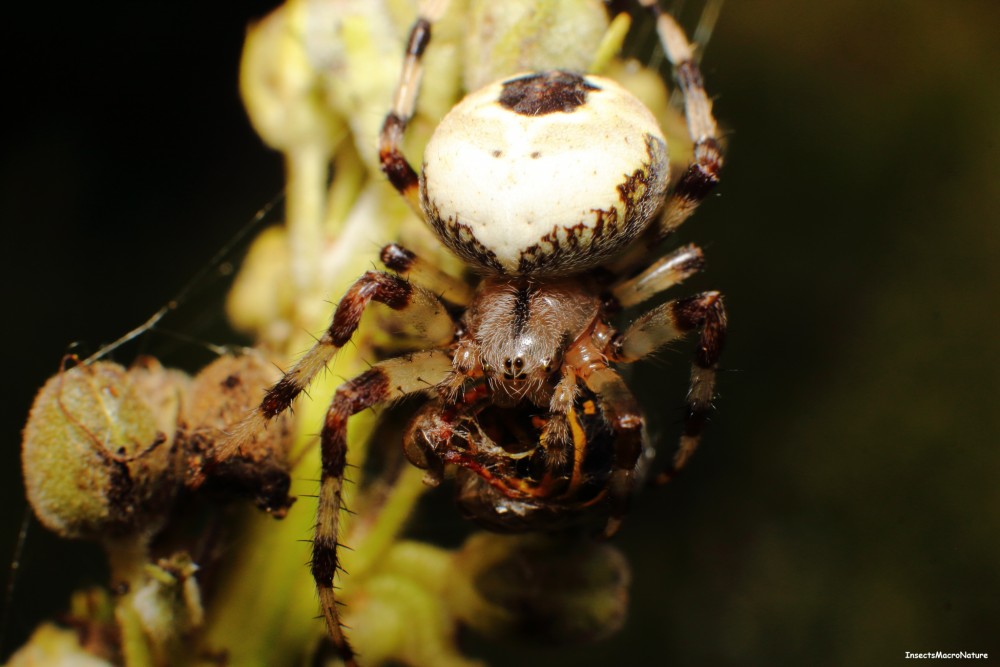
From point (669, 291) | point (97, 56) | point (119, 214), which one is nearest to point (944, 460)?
point (669, 291)

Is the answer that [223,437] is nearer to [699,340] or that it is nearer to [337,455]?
[337,455]

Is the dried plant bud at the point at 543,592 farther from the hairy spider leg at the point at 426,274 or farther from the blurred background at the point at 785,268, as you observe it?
the blurred background at the point at 785,268

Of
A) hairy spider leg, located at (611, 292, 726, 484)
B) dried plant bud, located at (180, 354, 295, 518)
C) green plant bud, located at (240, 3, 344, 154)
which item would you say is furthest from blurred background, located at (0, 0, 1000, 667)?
dried plant bud, located at (180, 354, 295, 518)

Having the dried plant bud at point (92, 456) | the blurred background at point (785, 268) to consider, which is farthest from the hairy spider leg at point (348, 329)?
the blurred background at point (785, 268)

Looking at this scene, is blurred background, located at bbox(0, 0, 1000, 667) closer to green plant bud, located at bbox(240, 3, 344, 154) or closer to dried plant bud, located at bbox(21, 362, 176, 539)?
green plant bud, located at bbox(240, 3, 344, 154)

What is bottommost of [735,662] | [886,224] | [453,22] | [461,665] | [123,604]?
[123,604]

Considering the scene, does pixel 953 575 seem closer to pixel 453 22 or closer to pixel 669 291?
pixel 669 291

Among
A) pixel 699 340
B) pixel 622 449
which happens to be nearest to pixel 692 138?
pixel 699 340
